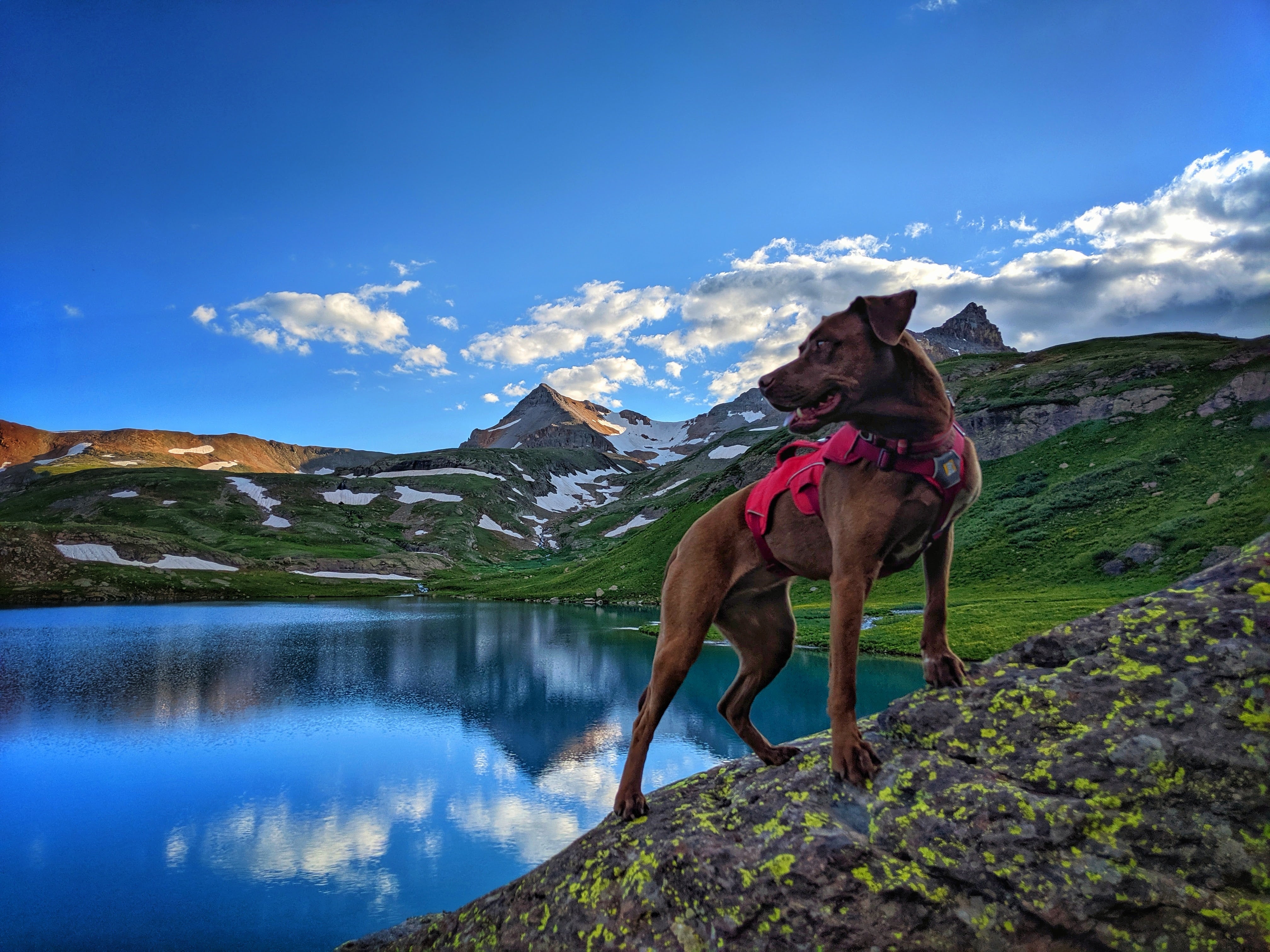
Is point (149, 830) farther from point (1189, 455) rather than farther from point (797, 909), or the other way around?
point (1189, 455)

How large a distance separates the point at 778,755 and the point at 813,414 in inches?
106

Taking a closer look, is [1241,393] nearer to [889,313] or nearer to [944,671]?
[944,671]

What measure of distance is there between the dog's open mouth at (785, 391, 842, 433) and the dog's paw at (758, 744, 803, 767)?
2486 mm

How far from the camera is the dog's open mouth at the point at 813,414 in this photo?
3.76 metres

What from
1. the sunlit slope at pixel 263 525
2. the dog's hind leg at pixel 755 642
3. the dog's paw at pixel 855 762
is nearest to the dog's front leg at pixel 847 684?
the dog's paw at pixel 855 762

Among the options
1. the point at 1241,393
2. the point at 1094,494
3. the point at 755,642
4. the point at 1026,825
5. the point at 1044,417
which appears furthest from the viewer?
the point at 1044,417

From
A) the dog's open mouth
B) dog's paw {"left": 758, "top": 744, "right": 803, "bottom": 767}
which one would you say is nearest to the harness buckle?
the dog's open mouth

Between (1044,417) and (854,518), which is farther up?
Answer: (1044,417)

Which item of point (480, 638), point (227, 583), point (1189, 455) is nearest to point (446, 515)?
point (227, 583)

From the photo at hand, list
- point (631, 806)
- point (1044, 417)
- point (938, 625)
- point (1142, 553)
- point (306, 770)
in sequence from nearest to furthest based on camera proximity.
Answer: point (938, 625), point (631, 806), point (306, 770), point (1142, 553), point (1044, 417)

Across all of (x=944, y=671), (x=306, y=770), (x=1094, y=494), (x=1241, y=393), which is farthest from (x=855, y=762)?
(x=1241, y=393)

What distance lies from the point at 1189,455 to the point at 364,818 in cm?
6126

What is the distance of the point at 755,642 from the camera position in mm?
5016

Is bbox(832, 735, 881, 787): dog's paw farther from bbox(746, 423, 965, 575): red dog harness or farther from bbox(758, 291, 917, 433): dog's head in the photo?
bbox(758, 291, 917, 433): dog's head
